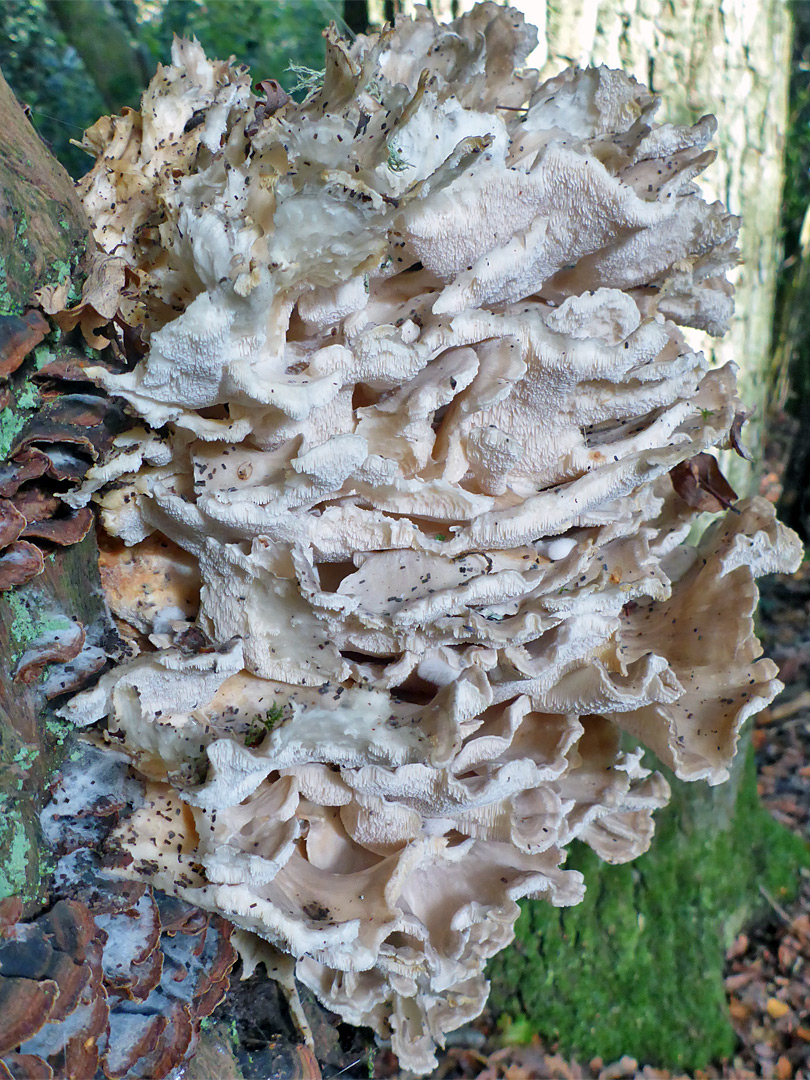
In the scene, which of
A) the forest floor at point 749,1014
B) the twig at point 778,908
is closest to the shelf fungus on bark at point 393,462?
the forest floor at point 749,1014

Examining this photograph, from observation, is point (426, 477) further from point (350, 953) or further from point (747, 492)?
point (747, 492)

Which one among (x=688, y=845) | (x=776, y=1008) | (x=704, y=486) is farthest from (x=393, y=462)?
(x=776, y=1008)

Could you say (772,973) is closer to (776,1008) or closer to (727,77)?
(776,1008)

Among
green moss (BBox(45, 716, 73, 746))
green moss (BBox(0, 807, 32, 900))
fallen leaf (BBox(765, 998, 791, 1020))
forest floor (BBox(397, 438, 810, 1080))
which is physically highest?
green moss (BBox(45, 716, 73, 746))

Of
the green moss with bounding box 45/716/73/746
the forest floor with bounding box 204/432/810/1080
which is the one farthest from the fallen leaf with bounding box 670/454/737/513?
the forest floor with bounding box 204/432/810/1080

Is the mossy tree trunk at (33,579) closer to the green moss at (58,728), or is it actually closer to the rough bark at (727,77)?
the green moss at (58,728)

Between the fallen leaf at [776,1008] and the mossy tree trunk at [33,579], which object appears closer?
the mossy tree trunk at [33,579]

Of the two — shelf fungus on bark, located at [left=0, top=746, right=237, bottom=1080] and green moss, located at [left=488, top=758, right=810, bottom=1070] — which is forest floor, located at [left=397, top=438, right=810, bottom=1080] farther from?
shelf fungus on bark, located at [left=0, top=746, right=237, bottom=1080]

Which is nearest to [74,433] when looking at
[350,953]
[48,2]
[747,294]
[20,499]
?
[20,499]
